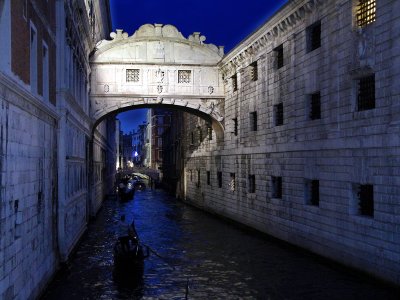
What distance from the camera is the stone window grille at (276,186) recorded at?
1895 centimetres

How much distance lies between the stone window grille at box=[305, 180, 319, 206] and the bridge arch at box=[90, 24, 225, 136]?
1044 centimetres

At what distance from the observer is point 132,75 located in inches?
998

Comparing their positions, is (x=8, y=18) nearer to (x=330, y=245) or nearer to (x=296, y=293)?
(x=296, y=293)

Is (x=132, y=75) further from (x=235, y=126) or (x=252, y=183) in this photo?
(x=252, y=183)

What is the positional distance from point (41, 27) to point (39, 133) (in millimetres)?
2455

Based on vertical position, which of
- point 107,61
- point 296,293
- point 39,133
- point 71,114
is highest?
point 107,61

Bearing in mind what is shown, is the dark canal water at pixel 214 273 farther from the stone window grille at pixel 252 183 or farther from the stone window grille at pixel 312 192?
the stone window grille at pixel 252 183

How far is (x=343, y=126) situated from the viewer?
13836 mm

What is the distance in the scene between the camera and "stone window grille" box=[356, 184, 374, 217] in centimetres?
1279

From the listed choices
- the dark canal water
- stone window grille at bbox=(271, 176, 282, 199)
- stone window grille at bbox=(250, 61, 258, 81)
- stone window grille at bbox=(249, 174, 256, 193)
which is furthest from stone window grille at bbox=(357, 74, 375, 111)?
stone window grille at bbox=(249, 174, 256, 193)

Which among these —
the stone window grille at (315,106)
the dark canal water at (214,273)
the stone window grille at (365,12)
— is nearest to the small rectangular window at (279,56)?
the stone window grille at (315,106)

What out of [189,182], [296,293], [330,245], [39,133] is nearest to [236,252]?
[330,245]

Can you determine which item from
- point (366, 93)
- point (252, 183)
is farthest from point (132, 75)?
point (366, 93)

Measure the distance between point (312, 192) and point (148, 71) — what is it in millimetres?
12439
